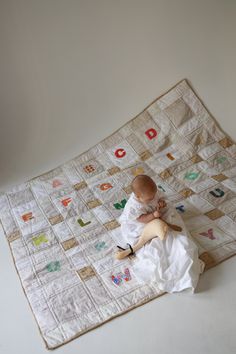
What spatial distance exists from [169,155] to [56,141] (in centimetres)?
80

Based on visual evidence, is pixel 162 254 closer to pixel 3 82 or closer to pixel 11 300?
pixel 11 300

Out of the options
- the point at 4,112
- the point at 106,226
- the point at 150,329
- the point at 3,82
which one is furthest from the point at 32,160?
the point at 150,329

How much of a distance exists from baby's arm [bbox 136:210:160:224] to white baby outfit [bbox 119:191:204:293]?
0.7 inches

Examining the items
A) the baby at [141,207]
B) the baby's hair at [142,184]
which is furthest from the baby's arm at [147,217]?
the baby's hair at [142,184]

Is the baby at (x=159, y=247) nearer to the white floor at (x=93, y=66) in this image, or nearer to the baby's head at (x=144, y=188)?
the baby's head at (x=144, y=188)

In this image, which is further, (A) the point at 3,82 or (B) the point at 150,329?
(A) the point at 3,82

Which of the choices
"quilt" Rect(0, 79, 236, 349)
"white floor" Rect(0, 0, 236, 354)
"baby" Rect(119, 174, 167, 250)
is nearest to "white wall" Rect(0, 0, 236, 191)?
"white floor" Rect(0, 0, 236, 354)

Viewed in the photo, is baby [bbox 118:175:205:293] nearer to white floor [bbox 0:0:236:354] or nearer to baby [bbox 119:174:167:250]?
baby [bbox 119:174:167:250]

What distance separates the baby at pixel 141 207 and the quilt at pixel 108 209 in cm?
14

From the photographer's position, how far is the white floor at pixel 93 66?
2.76 m

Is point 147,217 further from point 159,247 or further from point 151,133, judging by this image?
point 151,133

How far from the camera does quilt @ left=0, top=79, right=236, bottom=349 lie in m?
1.83

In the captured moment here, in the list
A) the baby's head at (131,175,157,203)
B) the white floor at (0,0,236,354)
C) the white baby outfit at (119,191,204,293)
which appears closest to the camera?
the white baby outfit at (119,191,204,293)

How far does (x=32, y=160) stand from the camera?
284cm
